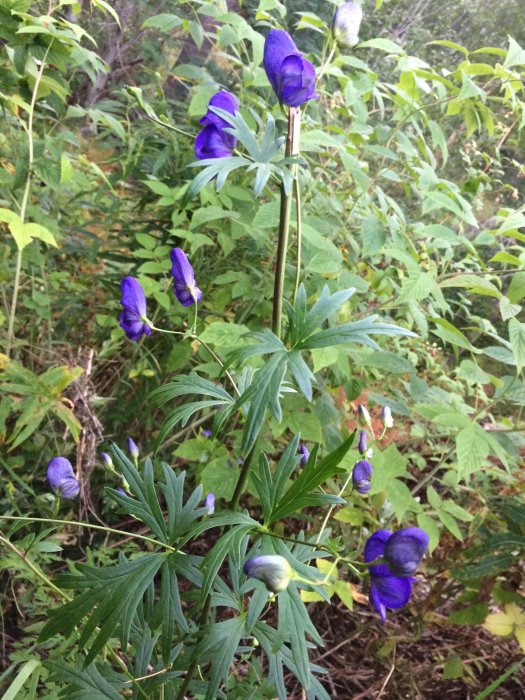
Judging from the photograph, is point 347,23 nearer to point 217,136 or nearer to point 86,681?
point 217,136

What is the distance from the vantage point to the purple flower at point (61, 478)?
959 mm

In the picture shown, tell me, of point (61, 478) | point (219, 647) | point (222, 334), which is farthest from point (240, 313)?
point (219, 647)

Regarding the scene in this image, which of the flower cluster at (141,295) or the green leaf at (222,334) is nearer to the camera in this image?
the flower cluster at (141,295)

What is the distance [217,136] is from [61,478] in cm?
63

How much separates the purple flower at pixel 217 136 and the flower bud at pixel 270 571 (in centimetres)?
56

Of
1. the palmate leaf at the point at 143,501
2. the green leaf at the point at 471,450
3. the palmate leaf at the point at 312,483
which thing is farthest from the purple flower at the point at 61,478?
the green leaf at the point at 471,450

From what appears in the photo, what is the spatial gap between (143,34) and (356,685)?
21.4ft

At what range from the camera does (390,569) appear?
2.35 ft

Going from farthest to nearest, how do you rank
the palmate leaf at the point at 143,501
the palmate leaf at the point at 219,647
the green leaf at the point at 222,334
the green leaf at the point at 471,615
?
the green leaf at the point at 471,615 < the green leaf at the point at 222,334 < the palmate leaf at the point at 143,501 < the palmate leaf at the point at 219,647

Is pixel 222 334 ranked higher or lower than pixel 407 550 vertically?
lower

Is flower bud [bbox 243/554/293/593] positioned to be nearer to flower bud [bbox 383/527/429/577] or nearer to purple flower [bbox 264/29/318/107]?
flower bud [bbox 383/527/429/577]

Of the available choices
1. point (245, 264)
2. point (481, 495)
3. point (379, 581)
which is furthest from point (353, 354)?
point (379, 581)

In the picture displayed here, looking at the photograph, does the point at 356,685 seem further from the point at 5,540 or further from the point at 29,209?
the point at 29,209

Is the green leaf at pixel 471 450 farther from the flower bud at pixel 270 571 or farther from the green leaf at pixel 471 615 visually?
the flower bud at pixel 270 571
